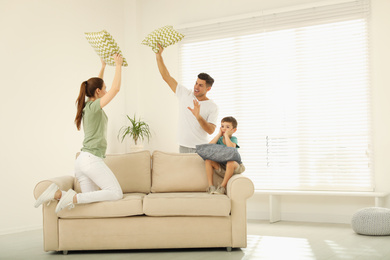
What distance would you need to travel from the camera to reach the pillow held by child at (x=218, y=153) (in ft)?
14.5

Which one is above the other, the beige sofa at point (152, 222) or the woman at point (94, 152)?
the woman at point (94, 152)

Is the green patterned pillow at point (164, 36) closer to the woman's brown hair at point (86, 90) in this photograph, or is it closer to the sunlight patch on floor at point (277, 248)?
the woman's brown hair at point (86, 90)

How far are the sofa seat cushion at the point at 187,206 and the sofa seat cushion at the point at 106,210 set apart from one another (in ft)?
0.30

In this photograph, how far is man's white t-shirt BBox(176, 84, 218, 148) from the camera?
484cm

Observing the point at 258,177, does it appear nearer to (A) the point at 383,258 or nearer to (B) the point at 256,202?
(B) the point at 256,202

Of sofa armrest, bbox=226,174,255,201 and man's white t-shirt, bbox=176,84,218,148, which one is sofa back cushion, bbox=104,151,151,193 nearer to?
man's white t-shirt, bbox=176,84,218,148

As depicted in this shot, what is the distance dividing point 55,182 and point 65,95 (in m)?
2.21

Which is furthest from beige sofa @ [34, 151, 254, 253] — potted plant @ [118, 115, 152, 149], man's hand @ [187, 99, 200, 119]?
potted plant @ [118, 115, 152, 149]

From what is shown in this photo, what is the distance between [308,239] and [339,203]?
4.62ft

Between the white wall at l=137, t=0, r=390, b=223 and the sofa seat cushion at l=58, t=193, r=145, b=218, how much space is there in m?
2.71

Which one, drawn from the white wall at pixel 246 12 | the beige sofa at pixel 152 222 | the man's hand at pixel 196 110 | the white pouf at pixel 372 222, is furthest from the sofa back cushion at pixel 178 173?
the white wall at pixel 246 12

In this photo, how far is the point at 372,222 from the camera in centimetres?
474

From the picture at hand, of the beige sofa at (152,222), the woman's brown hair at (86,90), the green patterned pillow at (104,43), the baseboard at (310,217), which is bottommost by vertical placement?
the baseboard at (310,217)

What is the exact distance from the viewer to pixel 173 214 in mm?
4004
